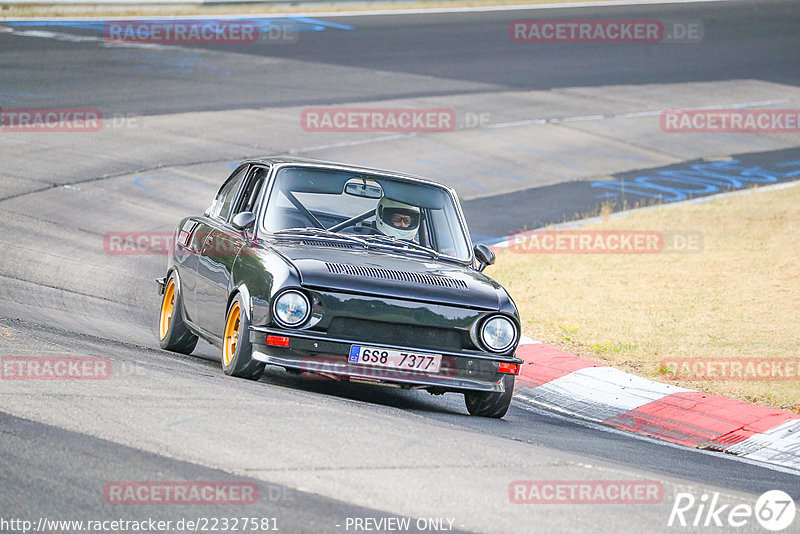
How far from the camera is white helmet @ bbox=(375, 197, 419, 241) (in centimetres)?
851

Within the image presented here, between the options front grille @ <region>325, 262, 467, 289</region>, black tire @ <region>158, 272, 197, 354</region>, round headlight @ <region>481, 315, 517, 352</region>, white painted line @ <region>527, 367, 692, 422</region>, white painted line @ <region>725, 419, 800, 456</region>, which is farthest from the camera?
black tire @ <region>158, 272, 197, 354</region>

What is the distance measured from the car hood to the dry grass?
2.73m

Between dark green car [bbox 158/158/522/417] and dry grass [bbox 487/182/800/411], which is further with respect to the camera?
dry grass [bbox 487/182/800/411]

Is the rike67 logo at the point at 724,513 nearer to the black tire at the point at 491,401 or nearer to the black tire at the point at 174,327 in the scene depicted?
the black tire at the point at 491,401

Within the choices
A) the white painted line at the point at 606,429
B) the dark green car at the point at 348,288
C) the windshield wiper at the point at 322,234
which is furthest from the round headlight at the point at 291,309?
the white painted line at the point at 606,429

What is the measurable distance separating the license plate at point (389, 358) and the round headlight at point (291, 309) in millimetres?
367

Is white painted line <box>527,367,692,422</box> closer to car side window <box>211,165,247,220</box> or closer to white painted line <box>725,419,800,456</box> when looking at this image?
white painted line <box>725,419,800,456</box>

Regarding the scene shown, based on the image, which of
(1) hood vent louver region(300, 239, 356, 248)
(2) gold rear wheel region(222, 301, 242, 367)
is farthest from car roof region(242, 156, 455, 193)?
(2) gold rear wheel region(222, 301, 242, 367)

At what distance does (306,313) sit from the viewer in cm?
715

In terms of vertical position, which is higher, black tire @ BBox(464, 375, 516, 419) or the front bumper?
the front bumper

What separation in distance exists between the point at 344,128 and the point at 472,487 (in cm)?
1822

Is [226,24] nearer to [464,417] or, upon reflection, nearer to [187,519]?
[464,417]

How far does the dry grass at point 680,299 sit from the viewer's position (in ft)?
34.0

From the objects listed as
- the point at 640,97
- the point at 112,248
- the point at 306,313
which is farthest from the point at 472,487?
the point at 640,97
